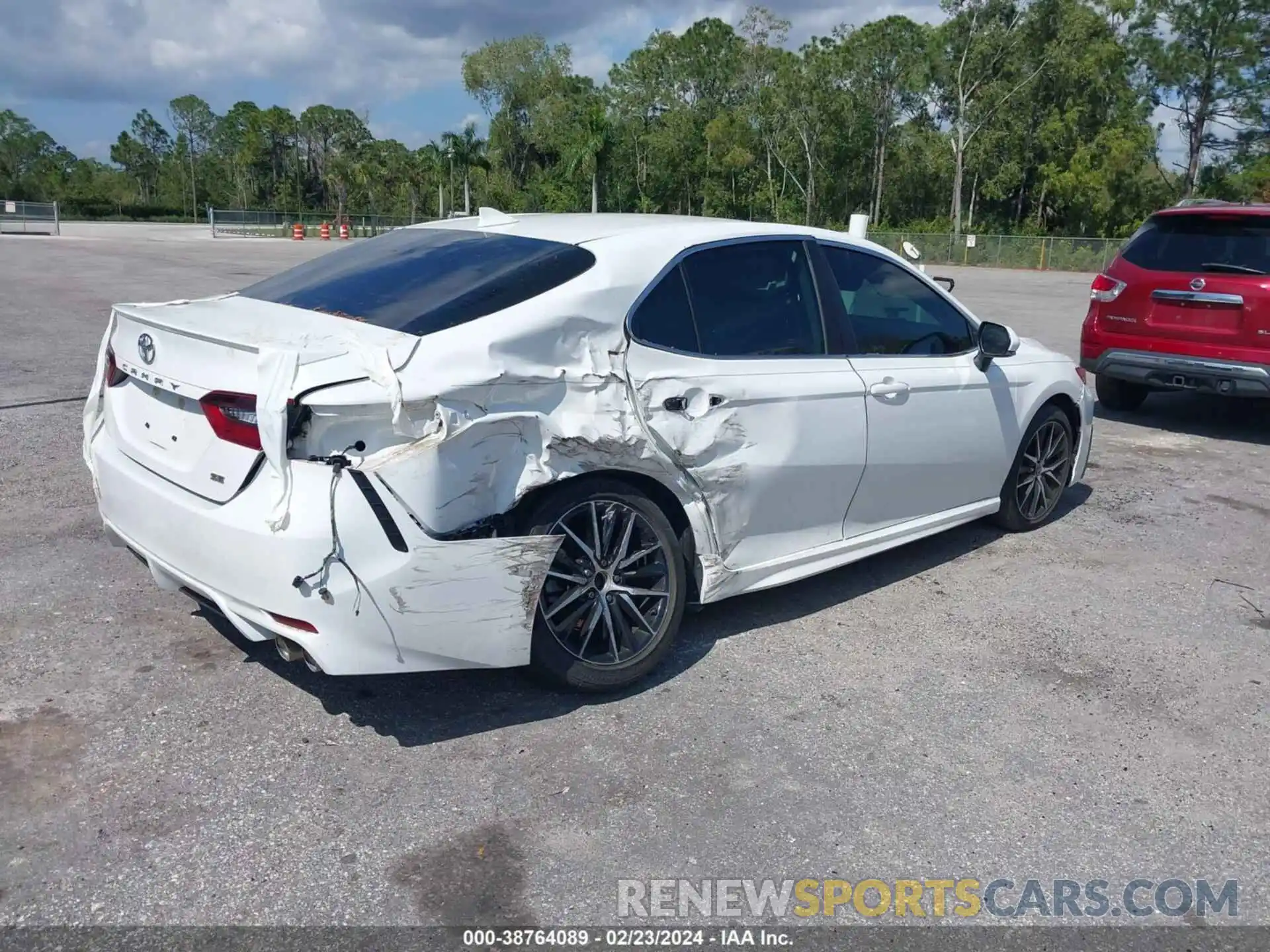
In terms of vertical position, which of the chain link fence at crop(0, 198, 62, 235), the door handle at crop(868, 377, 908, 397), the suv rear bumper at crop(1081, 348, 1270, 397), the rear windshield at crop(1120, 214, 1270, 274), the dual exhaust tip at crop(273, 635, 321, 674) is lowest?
the dual exhaust tip at crop(273, 635, 321, 674)

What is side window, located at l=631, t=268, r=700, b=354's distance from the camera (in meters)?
3.89

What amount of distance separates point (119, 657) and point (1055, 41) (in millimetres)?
64083

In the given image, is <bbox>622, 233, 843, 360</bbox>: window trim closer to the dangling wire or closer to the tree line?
the dangling wire

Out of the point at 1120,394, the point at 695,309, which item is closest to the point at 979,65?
the point at 1120,394

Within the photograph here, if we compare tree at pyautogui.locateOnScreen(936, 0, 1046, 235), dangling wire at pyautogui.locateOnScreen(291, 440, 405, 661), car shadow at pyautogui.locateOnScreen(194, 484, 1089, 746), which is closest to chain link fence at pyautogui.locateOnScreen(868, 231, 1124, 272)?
tree at pyautogui.locateOnScreen(936, 0, 1046, 235)

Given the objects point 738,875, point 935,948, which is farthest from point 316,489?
point 935,948

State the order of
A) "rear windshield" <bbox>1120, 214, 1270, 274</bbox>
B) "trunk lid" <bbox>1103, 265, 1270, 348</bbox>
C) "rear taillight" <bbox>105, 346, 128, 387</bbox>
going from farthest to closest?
"rear windshield" <bbox>1120, 214, 1270, 274</bbox>, "trunk lid" <bbox>1103, 265, 1270, 348</bbox>, "rear taillight" <bbox>105, 346, 128, 387</bbox>

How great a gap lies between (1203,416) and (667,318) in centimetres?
744

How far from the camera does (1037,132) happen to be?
60.8m

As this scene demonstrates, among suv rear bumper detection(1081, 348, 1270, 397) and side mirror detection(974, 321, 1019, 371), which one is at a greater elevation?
side mirror detection(974, 321, 1019, 371)

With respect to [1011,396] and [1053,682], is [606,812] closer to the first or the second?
[1053,682]

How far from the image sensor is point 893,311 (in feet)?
16.2

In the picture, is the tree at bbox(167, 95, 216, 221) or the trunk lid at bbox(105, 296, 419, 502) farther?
the tree at bbox(167, 95, 216, 221)

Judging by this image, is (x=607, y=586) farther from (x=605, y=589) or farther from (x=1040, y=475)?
(x=1040, y=475)
